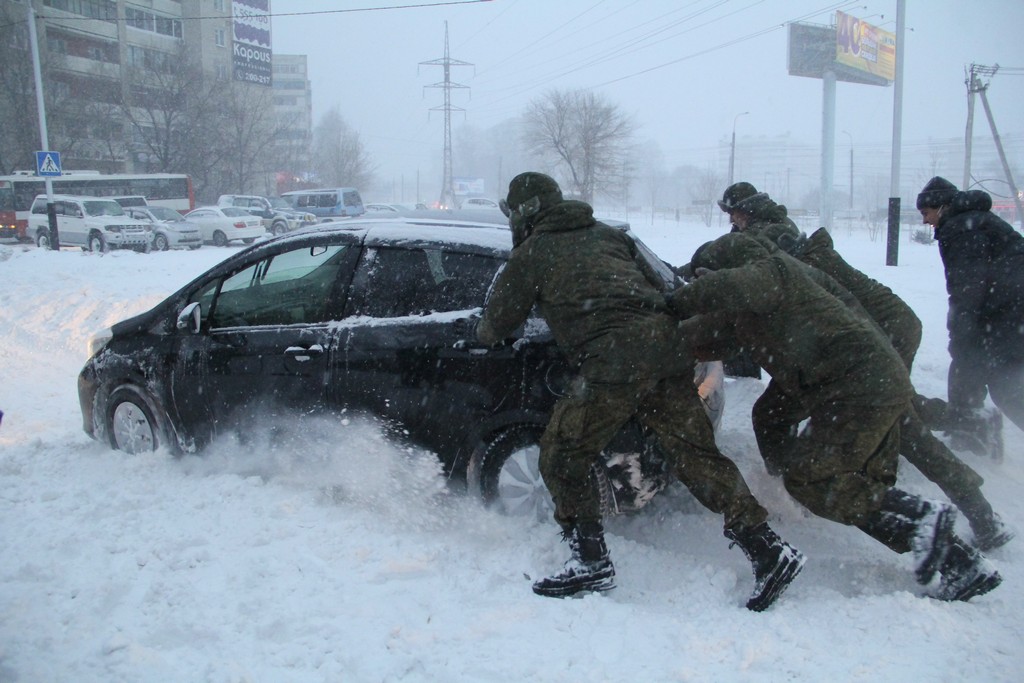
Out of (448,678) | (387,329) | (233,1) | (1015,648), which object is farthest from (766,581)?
(233,1)

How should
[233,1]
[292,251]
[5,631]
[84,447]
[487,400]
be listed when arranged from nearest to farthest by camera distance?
[5,631] < [487,400] < [292,251] < [84,447] < [233,1]

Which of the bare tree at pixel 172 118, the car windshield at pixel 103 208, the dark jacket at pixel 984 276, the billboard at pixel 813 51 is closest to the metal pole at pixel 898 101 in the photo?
the dark jacket at pixel 984 276

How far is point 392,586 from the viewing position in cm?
338

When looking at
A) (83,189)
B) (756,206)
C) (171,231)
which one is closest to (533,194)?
(756,206)

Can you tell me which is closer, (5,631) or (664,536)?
(5,631)

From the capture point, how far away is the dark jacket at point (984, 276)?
4.93m

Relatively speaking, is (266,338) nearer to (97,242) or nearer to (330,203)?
(97,242)

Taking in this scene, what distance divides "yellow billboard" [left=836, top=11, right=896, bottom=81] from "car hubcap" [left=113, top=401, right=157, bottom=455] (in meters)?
50.3

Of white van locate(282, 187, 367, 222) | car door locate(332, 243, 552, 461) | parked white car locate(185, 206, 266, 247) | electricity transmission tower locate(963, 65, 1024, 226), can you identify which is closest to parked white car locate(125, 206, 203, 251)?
parked white car locate(185, 206, 266, 247)

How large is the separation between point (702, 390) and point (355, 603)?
1.92 m

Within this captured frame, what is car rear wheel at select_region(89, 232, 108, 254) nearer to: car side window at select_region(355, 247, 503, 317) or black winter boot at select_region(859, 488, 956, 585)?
car side window at select_region(355, 247, 503, 317)

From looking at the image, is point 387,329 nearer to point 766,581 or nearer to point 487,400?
point 487,400

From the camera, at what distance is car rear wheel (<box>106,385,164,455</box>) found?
484 centimetres

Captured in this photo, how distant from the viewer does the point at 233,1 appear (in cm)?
7744
